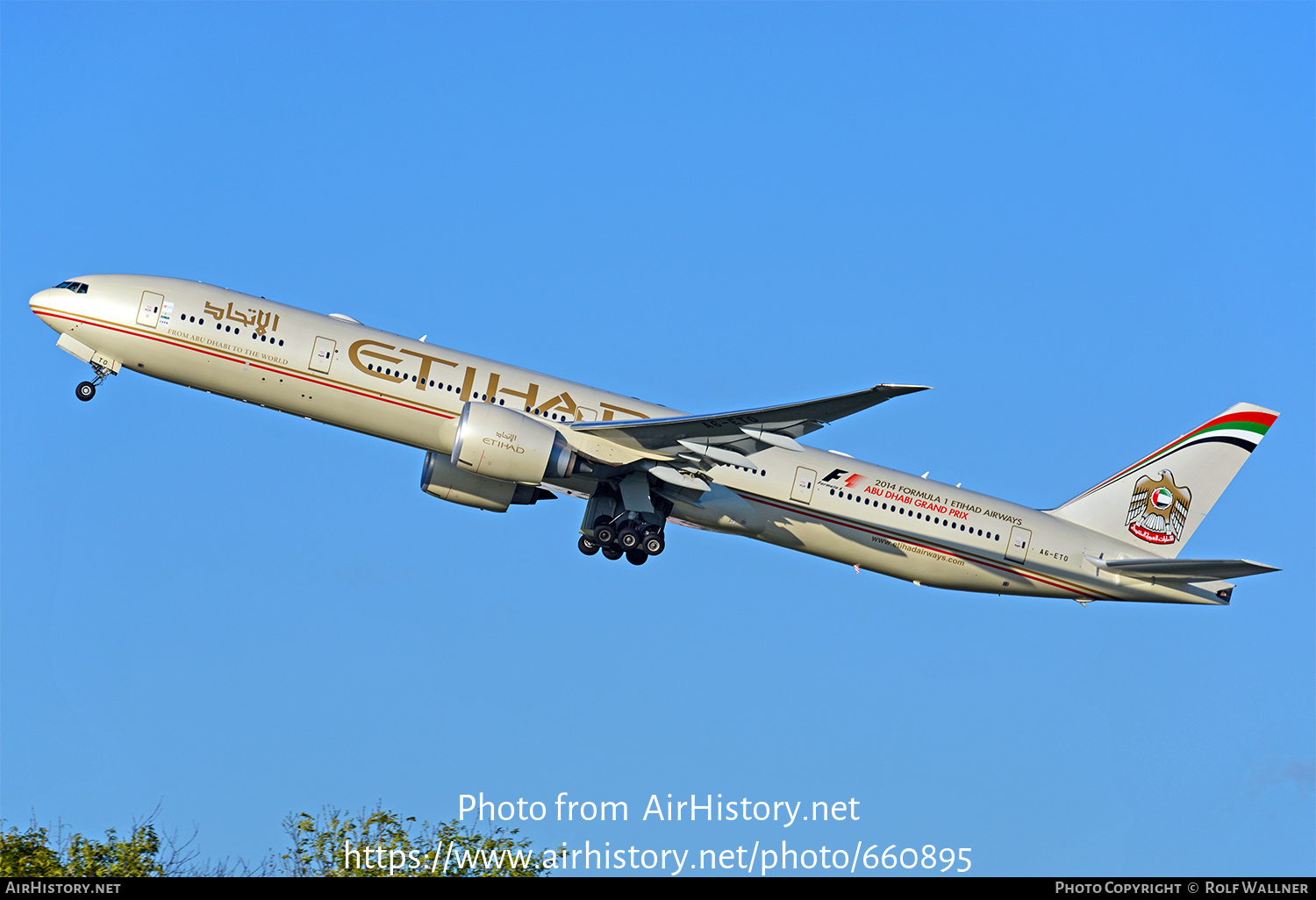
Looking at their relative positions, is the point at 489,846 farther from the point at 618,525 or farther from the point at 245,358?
the point at 245,358

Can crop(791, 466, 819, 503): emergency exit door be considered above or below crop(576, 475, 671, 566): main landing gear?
above

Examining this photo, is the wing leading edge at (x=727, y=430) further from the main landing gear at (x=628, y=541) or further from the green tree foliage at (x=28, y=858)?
the green tree foliage at (x=28, y=858)

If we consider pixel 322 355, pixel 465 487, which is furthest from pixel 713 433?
pixel 322 355

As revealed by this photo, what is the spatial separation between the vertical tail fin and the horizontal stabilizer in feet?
5.10

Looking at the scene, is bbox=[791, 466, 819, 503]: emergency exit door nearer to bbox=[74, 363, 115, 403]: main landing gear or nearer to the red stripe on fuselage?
the red stripe on fuselage

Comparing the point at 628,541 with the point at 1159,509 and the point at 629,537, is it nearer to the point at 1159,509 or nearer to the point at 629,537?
the point at 629,537

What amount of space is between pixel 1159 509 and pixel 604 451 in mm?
17345

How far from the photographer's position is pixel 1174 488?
135ft

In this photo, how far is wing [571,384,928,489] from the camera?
31922 millimetres

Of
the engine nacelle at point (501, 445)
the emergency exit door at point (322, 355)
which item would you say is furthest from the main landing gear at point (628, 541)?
the emergency exit door at point (322, 355)

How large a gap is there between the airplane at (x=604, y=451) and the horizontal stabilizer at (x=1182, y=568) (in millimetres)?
62

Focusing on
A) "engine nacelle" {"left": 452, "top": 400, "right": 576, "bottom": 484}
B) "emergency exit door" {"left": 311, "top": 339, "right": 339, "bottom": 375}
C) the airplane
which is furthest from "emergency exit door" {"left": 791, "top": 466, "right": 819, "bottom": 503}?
"emergency exit door" {"left": 311, "top": 339, "right": 339, "bottom": 375}

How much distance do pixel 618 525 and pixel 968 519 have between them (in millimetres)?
9723
